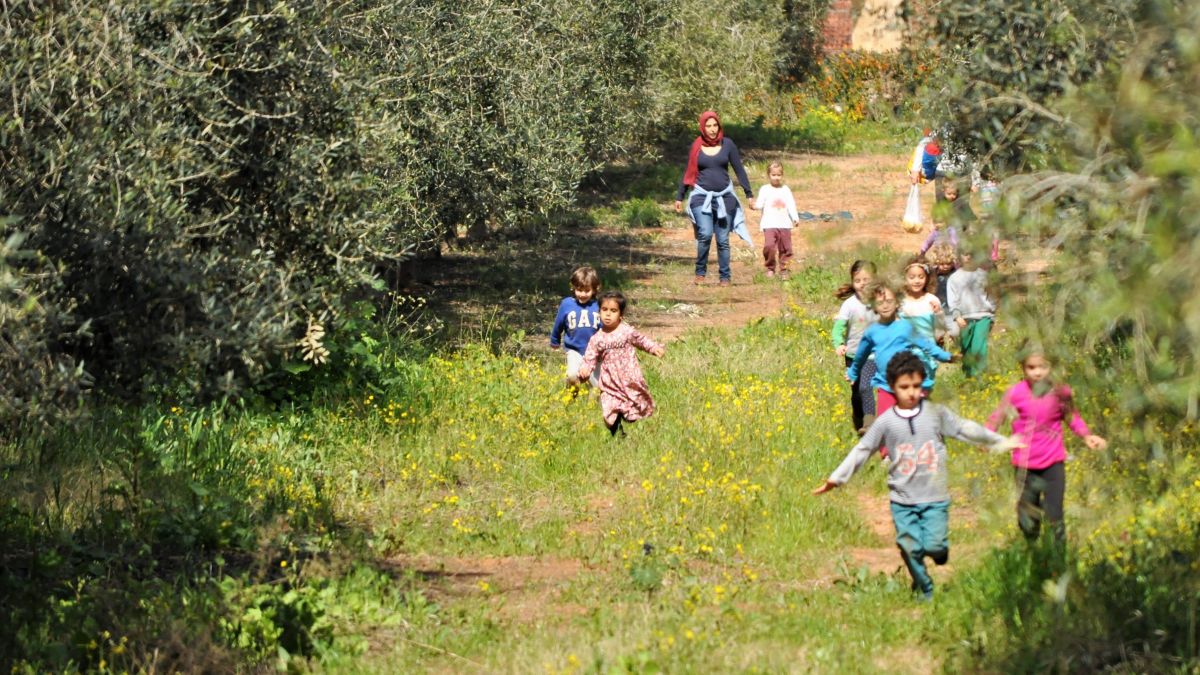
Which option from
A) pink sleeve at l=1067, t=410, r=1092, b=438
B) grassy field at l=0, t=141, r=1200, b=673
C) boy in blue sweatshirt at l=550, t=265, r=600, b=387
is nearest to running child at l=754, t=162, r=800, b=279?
grassy field at l=0, t=141, r=1200, b=673

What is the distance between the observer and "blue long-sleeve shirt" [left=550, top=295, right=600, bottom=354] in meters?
12.3

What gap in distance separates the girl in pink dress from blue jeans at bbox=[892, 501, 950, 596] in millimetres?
3566

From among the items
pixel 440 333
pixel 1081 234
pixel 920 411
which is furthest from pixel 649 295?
pixel 1081 234

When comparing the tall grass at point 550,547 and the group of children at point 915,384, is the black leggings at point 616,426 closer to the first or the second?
the group of children at point 915,384

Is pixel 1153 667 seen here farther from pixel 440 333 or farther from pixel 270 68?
pixel 440 333

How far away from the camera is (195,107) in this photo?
24.6 ft

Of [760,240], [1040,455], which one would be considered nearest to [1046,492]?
[1040,455]

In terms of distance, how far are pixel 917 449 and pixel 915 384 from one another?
34 cm

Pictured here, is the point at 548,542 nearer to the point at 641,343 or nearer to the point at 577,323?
the point at 641,343

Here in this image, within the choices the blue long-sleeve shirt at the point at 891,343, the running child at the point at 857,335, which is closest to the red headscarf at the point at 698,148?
the running child at the point at 857,335

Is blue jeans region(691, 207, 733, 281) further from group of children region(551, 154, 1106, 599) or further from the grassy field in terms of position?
the grassy field

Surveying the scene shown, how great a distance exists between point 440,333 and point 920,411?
9.02 metres

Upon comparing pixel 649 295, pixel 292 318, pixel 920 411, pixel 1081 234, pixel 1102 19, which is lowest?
pixel 649 295

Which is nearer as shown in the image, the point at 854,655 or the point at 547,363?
the point at 854,655
